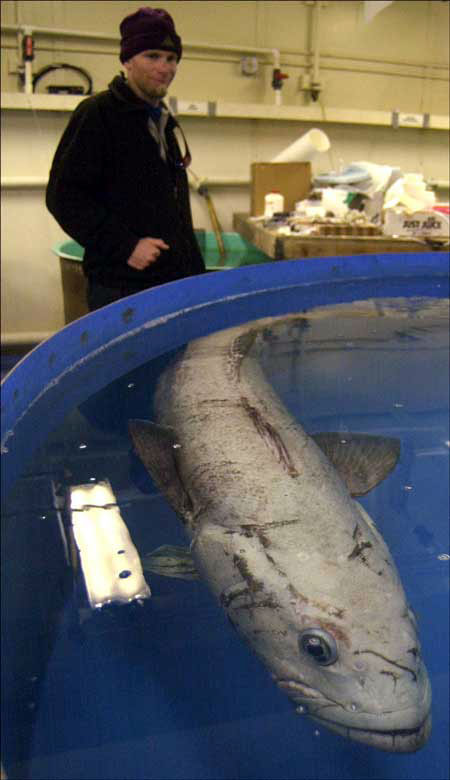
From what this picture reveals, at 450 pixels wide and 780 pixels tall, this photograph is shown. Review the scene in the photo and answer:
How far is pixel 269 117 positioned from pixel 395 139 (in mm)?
1114

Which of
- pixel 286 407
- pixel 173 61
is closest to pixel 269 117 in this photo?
pixel 173 61

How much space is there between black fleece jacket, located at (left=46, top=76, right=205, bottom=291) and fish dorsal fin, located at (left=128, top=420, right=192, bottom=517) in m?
0.71

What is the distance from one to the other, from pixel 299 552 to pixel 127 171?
1.18 m

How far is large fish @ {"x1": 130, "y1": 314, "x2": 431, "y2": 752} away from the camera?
65 cm

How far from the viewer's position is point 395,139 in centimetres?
449

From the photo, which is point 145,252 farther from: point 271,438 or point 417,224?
point 417,224

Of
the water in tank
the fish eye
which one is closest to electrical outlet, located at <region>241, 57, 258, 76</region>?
the water in tank

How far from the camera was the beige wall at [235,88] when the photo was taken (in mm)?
3648

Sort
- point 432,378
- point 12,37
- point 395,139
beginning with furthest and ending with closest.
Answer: point 395,139, point 12,37, point 432,378

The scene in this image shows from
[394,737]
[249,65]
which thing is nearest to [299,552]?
[394,737]

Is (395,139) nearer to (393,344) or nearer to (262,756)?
(393,344)

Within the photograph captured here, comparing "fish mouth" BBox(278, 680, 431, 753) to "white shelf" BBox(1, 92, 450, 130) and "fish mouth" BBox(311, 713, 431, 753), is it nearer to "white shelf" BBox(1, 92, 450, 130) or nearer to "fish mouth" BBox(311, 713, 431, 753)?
"fish mouth" BBox(311, 713, 431, 753)

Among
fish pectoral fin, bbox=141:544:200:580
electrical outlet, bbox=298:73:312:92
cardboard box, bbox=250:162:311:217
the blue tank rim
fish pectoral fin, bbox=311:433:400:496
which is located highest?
electrical outlet, bbox=298:73:312:92

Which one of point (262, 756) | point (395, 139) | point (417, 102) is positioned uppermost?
point (417, 102)
